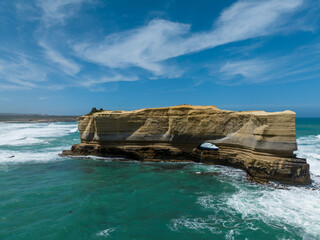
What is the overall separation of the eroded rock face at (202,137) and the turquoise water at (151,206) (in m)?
1.49

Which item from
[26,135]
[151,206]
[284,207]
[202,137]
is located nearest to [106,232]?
[151,206]

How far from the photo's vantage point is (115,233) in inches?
302

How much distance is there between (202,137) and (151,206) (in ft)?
32.0

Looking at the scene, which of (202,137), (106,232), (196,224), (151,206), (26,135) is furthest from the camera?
(26,135)

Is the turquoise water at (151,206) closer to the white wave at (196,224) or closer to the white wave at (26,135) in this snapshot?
the white wave at (196,224)

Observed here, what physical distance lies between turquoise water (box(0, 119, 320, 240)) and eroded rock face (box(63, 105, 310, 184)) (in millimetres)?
1493

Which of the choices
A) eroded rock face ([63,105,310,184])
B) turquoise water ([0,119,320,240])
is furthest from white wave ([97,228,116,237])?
eroded rock face ([63,105,310,184])

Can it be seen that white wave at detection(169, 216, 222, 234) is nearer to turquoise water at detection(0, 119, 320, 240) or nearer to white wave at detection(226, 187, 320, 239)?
turquoise water at detection(0, 119, 320, 240)

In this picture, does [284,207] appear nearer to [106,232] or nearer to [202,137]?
[106,232]

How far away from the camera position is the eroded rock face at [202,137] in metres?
12.8

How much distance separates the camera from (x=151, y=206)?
32.1ft

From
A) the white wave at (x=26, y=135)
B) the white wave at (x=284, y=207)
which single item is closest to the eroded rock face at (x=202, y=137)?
the white wave at (x=284, y=207)

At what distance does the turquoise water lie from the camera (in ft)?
25.5

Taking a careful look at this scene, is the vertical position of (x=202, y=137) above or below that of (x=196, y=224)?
above
